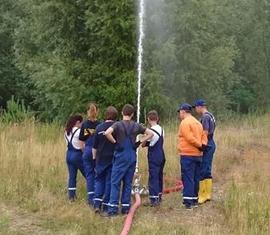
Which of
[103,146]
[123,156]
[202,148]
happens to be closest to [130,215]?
[123,156]

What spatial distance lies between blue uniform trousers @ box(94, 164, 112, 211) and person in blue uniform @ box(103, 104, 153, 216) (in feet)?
0.94

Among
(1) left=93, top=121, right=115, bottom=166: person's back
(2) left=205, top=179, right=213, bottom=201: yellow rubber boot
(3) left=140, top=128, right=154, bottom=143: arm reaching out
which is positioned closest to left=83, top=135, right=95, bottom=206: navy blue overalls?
(1) left=93, top=121, right=115, bottom=166: person's back

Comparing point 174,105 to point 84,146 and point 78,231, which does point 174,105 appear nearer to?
point 84,146

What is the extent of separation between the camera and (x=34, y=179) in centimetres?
1142

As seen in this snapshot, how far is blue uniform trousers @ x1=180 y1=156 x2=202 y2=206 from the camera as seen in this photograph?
10.0 m

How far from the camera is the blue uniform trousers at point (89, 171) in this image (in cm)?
1020

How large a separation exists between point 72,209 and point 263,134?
11.1 m

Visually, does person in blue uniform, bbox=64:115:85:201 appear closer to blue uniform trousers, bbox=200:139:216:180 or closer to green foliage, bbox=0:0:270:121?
blue uniform trousers, bbox=200:139:216:180

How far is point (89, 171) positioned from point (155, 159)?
115 cm

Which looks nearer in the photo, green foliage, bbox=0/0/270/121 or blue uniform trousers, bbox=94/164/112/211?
blue uniform trousers, bbox=94/164/112/211

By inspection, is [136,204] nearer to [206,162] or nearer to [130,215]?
[130,215]

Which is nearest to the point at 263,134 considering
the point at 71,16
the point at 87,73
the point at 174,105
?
the point at 174,105

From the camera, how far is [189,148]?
9969 mm

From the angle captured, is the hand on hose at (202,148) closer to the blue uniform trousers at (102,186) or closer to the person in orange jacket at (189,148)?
the person in orange jacket at (189,148)
